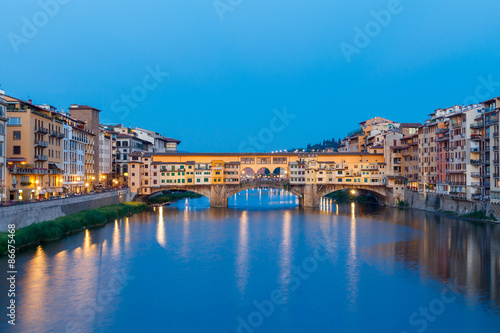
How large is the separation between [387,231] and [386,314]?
18.3 meters

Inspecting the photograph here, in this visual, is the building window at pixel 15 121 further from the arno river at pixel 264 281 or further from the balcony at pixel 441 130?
the balcony at pixel 441 130

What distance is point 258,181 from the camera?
188ft

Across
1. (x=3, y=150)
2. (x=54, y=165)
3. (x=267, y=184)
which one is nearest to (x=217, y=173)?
(x=267, y=184)

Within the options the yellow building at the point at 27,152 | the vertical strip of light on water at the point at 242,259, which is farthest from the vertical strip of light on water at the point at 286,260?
the yellow building at the point at 27,152

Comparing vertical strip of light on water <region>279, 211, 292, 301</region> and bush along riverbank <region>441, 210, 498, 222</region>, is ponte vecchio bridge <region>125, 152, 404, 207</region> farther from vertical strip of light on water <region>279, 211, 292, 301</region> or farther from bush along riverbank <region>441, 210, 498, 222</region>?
vertical strip of light on water <region>279, 211, 292, 301</region>

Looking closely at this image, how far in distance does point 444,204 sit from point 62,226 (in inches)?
1276

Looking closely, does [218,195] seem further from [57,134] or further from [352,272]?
[352,272]

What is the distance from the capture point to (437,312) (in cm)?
1795

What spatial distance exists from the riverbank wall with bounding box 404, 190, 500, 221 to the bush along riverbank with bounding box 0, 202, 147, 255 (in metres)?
29.1

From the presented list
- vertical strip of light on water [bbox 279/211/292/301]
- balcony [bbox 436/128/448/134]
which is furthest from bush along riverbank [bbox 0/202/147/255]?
balcony [bbox 436/128/448/134]

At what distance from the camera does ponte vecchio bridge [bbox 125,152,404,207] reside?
55.5 metres

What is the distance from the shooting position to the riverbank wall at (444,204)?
37.5m

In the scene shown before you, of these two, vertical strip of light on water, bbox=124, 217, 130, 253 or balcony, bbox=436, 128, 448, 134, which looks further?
balcony, bbox=436, 128, 448, 134

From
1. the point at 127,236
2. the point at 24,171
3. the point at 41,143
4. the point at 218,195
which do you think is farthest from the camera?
the point at 218,195
